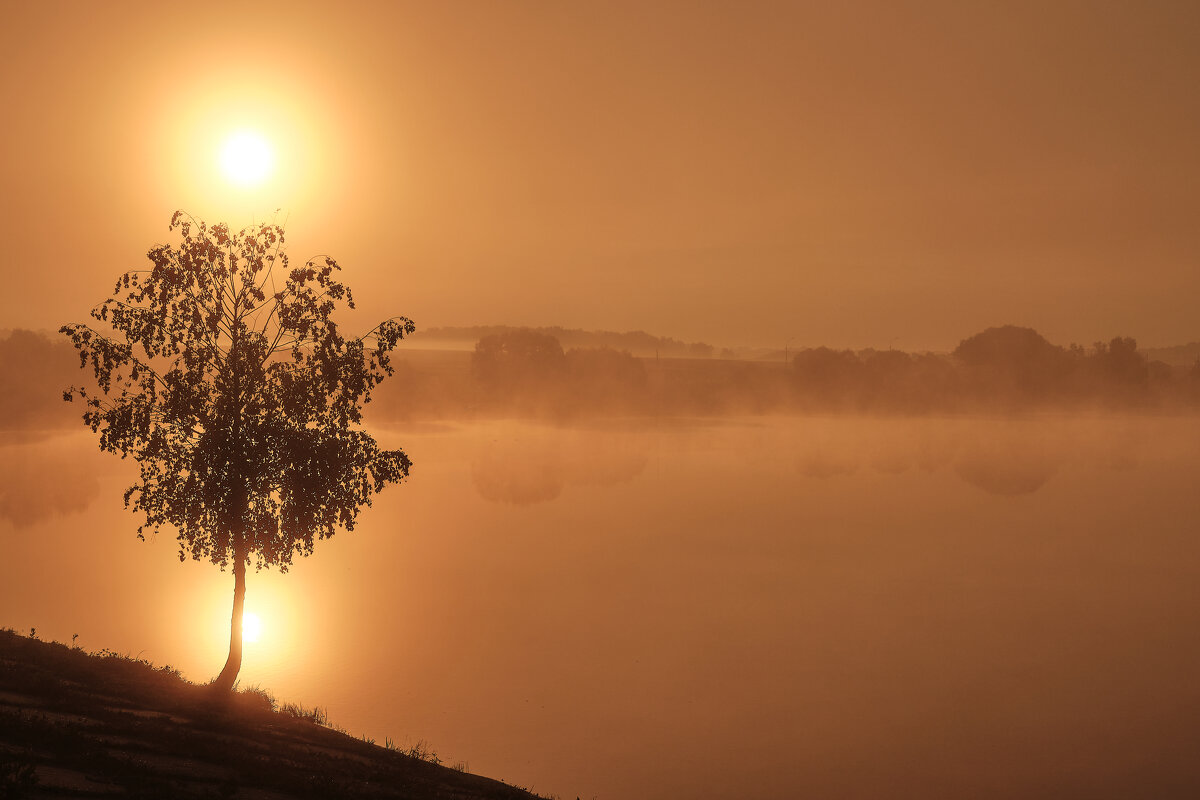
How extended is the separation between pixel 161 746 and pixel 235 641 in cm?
998

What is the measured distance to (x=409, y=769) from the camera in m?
25.0

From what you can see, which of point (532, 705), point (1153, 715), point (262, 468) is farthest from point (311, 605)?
point (1153, 715)

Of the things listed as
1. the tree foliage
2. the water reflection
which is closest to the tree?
the tree foliage

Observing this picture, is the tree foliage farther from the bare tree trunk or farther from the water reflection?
the water reflection

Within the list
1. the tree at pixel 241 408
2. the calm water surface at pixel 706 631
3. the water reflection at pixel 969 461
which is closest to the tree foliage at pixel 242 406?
the tree at pixel 241 408

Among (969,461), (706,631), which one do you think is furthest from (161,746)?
(969,461)

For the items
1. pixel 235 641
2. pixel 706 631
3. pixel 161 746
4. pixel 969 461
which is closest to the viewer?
pixel 161 746

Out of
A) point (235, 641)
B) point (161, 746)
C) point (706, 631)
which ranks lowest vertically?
point (161, 746)

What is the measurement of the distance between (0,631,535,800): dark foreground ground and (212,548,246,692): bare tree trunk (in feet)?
2.04

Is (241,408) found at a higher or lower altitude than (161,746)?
higher

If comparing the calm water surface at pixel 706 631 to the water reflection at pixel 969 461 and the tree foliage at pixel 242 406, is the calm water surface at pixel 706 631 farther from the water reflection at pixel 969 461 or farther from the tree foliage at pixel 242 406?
the water reflection at pixel 969 461

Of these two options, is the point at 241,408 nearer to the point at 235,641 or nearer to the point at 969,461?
the point at 235,641

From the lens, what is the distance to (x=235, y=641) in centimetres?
3128

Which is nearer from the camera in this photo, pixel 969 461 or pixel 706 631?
pixel 706 631
